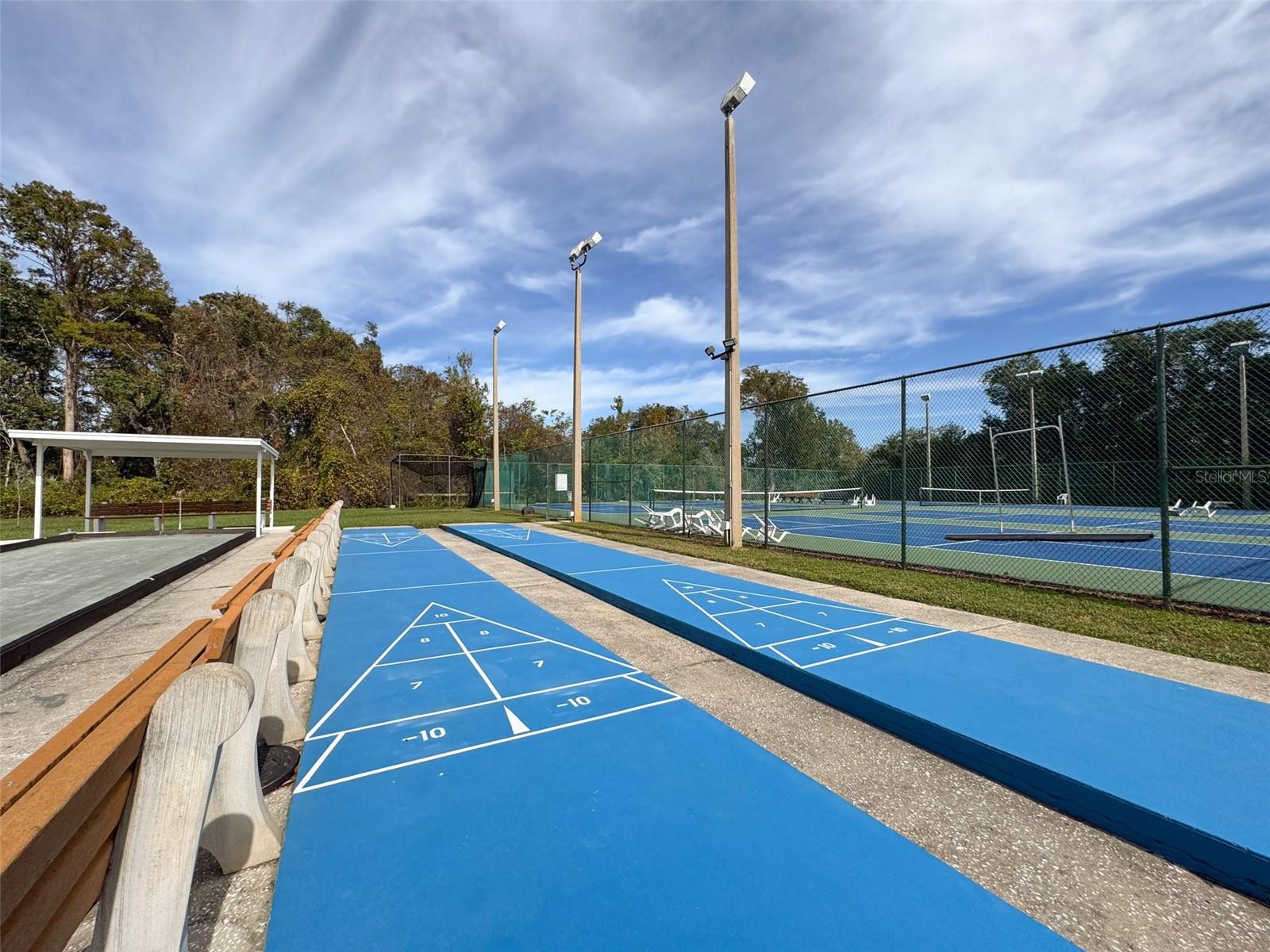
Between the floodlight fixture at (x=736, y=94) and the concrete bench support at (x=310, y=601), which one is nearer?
the concrete bench support at (x=310, y=601)

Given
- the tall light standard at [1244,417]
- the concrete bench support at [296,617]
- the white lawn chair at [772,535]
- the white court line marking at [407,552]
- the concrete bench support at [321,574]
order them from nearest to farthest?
the concrete bench support at [296,617]
the concrete bench support at [321,574]
the tall light standard at [1244,417]
the white court line marking at [407,552]
the white lawn chair at [772,535]

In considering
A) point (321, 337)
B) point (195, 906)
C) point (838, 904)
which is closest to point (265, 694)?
point (195, 906)

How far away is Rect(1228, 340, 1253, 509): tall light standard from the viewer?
8562 mm

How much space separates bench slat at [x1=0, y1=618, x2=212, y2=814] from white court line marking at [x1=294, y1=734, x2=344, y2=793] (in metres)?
1.09

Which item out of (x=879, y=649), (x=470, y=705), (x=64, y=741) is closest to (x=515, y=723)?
(x=470, y=705)

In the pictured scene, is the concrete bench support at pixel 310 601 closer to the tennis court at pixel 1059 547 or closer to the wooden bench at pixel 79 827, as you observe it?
the wooden bench at pixel 79 827

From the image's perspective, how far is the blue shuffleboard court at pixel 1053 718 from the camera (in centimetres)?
234

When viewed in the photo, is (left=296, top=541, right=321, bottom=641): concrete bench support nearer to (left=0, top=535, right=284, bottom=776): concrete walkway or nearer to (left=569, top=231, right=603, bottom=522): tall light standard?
(left=0, top=535, right=284, bottom=776): concrete walkway

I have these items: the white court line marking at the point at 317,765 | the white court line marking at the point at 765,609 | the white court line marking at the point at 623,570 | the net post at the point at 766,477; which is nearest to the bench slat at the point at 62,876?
the white court line marking at the point at 317,765

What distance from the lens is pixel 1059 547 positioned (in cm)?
1303

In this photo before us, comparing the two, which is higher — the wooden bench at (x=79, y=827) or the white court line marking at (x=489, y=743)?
the wooden bench at (x=79, y=827)

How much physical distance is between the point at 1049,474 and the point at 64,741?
2443 cm

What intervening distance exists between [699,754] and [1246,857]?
2166mm

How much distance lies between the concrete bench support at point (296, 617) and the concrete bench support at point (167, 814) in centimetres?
203
